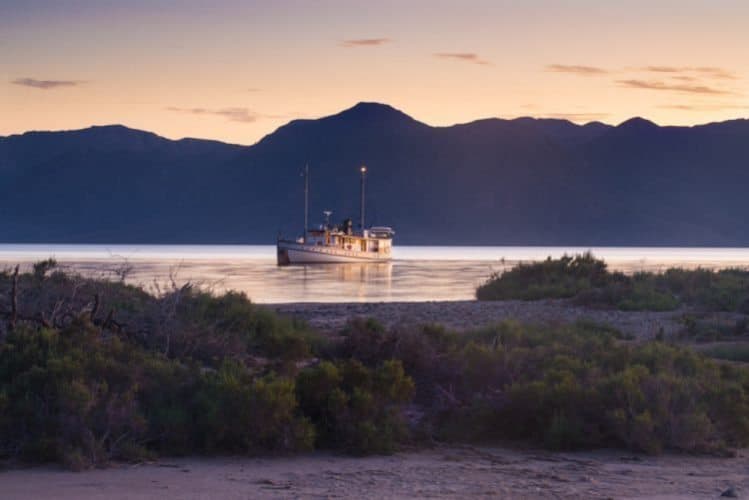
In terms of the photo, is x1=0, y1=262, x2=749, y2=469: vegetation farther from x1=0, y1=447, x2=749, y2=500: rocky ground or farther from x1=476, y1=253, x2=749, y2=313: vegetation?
x1=476, y1=253, x2=749, y2=313: vegetation

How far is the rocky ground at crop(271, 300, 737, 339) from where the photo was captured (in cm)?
1977

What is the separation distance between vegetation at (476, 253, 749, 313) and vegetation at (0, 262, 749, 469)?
12.9 m

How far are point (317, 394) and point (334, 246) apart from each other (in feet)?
285

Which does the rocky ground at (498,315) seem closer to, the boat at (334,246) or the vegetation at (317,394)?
the vegetation at (317,394)

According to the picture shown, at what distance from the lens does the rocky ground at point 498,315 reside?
1977cm

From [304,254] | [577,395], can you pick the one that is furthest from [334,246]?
[577,395]

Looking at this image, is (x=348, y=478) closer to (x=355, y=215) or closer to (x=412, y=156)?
(x=355, y=215)

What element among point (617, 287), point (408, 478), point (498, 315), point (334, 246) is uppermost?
point (334, 246)

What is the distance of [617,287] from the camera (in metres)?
27.1

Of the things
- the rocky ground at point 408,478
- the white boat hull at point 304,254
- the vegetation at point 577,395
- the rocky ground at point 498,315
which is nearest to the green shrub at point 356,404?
the rocky ground at point 408,478

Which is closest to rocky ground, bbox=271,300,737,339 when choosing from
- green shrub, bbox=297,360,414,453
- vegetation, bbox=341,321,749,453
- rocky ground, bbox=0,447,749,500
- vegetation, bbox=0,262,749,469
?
vegetation, bbox=0,262,749,469

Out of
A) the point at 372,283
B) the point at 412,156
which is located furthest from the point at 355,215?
the point at 372,283

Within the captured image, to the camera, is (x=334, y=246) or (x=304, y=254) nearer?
(x=304, y=254)

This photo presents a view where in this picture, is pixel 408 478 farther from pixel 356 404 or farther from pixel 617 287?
pixel 617 287
